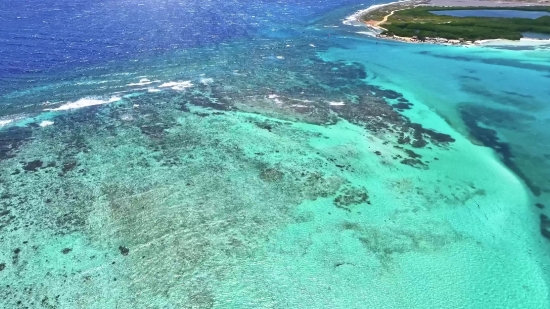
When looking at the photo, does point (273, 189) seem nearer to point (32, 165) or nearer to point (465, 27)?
point (32, 165)

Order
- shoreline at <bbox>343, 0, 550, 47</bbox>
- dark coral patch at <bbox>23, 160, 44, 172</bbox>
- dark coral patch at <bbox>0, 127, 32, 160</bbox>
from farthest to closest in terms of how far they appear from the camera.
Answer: shoreline at <bbox>343, 0, 550, 47</bbox> < dark coral patch at <bbox>0, 127, 32, 160</bbox> < dark coral patch at <bbox>23, 160, 44, 172</bbox>

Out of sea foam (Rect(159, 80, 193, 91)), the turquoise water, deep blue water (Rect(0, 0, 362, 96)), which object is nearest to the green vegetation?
the turquoise water

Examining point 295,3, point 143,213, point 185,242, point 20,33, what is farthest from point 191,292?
point 295,3

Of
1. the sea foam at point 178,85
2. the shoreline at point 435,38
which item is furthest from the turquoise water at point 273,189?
the shoreline at point 435,38

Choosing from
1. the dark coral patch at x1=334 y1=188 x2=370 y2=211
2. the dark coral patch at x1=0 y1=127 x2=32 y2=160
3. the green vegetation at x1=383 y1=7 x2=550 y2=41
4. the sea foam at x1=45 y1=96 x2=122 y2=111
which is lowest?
the dark coral patch at x1=334 y1=188 x2=370 y2=211

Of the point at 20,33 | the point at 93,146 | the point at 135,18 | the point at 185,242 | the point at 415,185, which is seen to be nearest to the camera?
the point at 185,242

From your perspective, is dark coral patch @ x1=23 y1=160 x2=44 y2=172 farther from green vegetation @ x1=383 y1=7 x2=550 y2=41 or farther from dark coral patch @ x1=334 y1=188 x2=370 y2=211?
green vegetation @ x1=383 y1=7 x2=550 y2=41

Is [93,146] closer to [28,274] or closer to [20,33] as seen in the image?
[28,274]

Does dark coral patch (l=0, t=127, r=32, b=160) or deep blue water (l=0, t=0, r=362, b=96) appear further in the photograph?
deep blue water (l=0, t=0, r=362, b=96)
